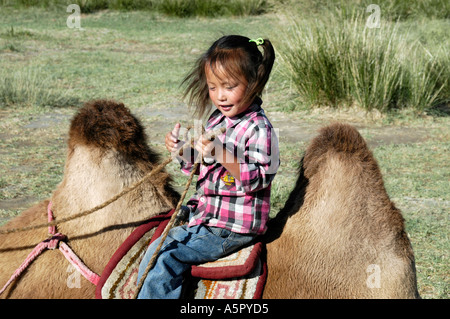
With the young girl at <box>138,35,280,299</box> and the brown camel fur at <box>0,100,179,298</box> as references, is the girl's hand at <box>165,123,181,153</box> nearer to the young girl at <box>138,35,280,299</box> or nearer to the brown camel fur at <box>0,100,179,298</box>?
the young girl at <box>138,35,280,299</box>

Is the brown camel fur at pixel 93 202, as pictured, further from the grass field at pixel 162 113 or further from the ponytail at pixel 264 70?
the grass field at pixel 162 113

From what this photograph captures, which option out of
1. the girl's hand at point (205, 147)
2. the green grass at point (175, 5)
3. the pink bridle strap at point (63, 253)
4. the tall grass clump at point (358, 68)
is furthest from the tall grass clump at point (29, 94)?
the green grass at point (175, 5)

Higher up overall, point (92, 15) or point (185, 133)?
point (185, 133)

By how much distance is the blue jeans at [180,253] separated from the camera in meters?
2.29

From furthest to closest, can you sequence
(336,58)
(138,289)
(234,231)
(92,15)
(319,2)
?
(92,15) → (319,2) → (336,58) → (234,231) → (138,289)

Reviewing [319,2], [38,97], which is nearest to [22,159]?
[38,97]

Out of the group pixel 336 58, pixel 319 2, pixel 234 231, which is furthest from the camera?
pixel 319 2

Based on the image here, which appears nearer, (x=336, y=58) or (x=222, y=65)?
(x=222, y=65)

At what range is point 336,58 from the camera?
8820mm

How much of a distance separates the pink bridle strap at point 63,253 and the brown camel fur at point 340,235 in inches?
29.7

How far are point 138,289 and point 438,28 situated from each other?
12.9 meters

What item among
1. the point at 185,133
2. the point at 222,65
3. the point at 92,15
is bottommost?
the point at 92,15

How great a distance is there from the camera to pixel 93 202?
8.74 ft
